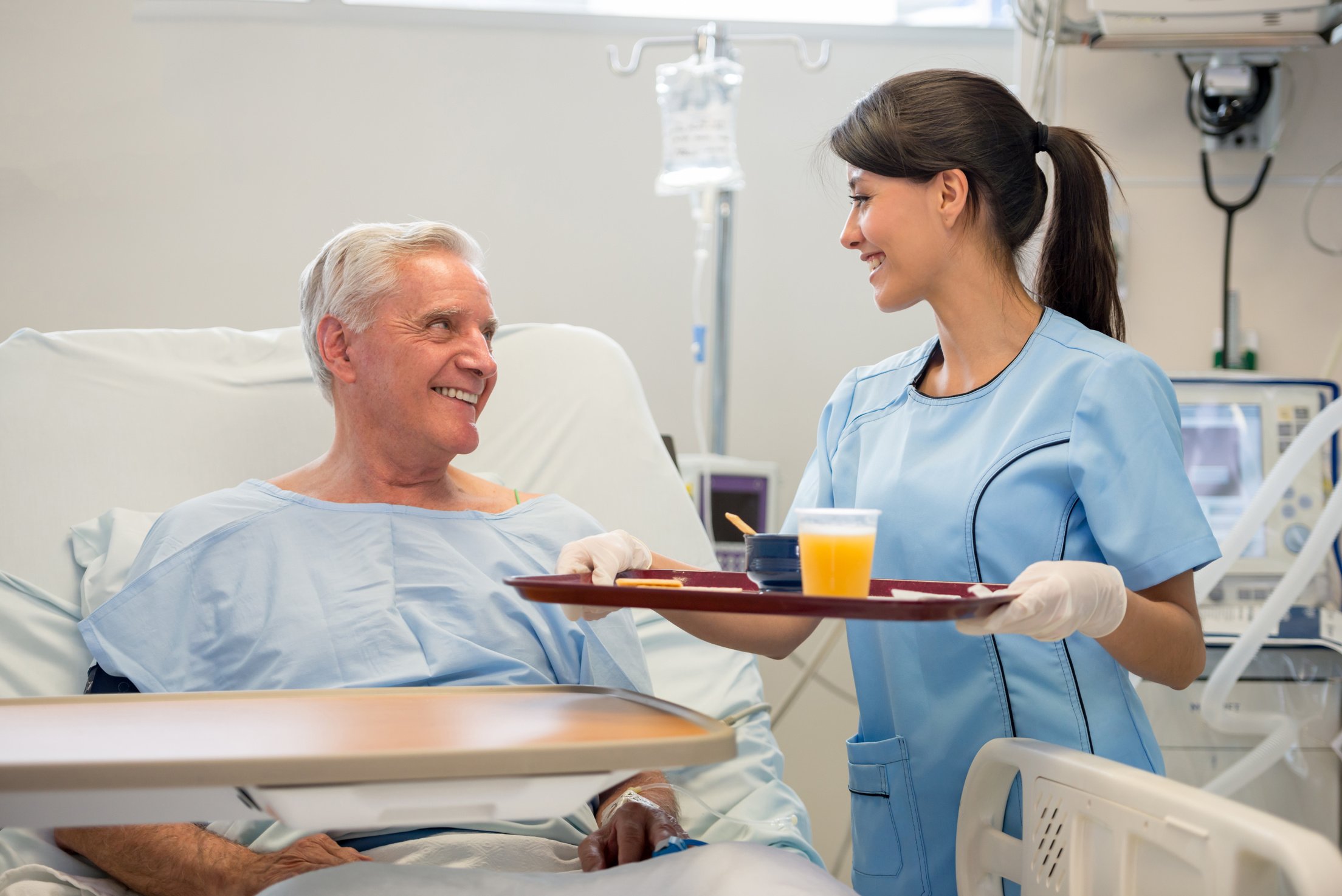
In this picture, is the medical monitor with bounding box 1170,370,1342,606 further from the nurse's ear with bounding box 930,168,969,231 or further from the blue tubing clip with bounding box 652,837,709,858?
the blue tubing clip with bounding box 652,837,709,858

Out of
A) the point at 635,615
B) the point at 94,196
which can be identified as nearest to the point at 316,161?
the point at 94,196

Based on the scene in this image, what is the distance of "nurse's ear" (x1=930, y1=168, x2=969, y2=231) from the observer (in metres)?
1.44

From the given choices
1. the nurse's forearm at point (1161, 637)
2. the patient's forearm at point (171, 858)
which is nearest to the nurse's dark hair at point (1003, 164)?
the nurse's forearm at point (1161, 637)

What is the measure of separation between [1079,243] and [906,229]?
258 millimetres

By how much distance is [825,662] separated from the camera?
287 cm

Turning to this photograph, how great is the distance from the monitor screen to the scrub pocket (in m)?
1.24

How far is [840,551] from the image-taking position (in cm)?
101

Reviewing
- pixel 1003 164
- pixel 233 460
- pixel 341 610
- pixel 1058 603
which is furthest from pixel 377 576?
pixel 1003 164

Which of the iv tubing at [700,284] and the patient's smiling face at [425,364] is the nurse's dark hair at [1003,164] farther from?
the iv tubing at [700,284]

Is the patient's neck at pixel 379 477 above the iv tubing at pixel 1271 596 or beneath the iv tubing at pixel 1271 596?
above

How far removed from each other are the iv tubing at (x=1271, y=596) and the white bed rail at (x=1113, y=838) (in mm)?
1047

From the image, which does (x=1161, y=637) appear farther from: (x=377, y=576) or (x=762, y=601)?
(x=377, y=576)

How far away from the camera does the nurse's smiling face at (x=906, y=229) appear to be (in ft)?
4.75

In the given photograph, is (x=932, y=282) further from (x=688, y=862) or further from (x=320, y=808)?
(x=320, y=808)
